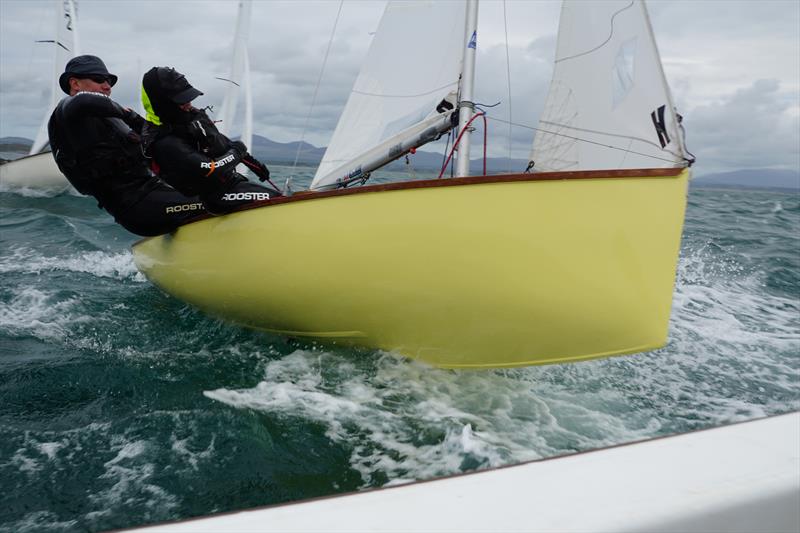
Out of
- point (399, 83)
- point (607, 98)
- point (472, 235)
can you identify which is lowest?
point (472, 235)

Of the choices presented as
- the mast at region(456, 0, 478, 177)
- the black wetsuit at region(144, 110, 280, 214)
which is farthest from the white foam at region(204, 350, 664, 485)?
the mast at region(456, 0, 478, 177)

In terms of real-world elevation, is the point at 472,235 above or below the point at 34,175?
above

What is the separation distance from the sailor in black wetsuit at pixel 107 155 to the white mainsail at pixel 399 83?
114 cm

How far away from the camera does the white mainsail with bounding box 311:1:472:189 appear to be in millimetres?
3943

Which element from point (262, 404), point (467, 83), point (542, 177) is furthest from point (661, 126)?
point (262, 404)

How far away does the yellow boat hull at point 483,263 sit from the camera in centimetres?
248

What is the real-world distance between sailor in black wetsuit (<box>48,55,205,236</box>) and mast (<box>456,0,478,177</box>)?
5.49ft

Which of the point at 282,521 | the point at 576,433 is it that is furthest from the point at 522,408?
the point at 282,521

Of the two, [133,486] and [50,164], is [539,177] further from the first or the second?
[50,164]

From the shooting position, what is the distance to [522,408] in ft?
9.68

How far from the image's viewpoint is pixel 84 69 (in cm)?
350

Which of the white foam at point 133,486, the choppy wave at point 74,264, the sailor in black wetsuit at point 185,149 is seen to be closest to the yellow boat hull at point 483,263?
the sailor in black wetsuit at point 185,149

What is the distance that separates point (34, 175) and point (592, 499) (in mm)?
14152

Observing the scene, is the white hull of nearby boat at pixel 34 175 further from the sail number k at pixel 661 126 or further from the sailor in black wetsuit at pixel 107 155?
the sail number k at pixel 661 126
